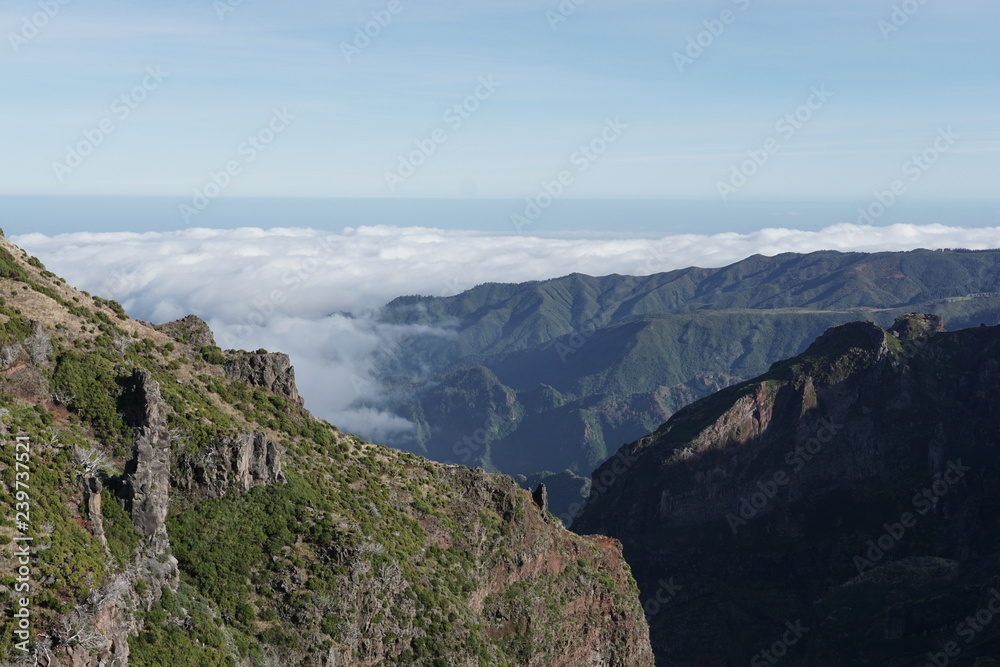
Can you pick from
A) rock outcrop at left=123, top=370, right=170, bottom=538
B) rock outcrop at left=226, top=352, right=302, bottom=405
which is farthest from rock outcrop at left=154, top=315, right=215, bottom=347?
rock outcrop at left=123, top=370, right=170, bottom=538

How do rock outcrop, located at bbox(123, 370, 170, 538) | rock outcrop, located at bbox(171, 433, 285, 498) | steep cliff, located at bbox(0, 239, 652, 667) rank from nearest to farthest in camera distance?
1. steep cliff, located at bbox(0, 239, 652, 667)
2. rock outcrop, located at bbox(123, 370, 170, 538)
3. rock outcrop, located at bbox(171, 433, 285, 498)

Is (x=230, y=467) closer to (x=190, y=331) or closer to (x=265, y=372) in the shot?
(x=265, y=372)

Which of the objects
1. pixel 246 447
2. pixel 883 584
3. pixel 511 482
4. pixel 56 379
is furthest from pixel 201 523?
pixel 883 584

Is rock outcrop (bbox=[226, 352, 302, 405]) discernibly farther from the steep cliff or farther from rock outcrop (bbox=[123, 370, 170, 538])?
rock outcrop (bbox=[123, 370, 170, 538])

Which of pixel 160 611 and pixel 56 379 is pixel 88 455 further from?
pixel 160 611

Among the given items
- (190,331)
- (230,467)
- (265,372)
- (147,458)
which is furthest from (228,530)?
(190,331)
